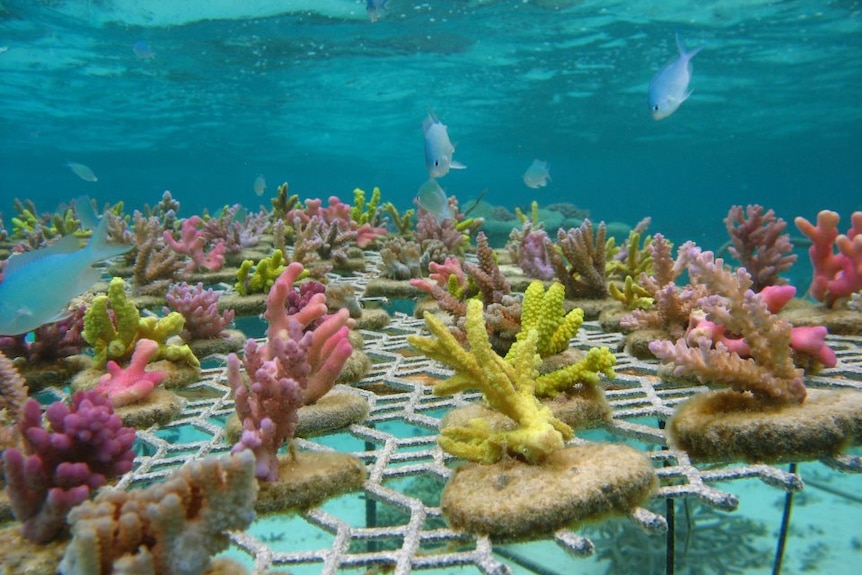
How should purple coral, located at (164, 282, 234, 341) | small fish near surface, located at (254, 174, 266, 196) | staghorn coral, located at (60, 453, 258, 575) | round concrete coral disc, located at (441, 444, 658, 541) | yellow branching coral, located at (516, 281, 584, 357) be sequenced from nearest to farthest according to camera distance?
staghorn coral, located at (60, 453, 258, 575) < round concrete coral disc, located at (441, 444, 658, 541) < yellow branching coral, located at (516, 281, 584, 357) < purple coral, located at (164, 282, 234, 341) < small fish near surface, located at (254, 174, 266, 196)

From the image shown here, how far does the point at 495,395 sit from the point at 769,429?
0.99 m

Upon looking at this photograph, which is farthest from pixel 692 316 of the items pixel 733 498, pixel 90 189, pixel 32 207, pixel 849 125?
pixel 90 189

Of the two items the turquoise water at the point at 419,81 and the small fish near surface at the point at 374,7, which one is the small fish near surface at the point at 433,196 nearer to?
the small fish near surface at the point at 374,7

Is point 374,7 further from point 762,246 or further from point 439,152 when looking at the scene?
point 762,246

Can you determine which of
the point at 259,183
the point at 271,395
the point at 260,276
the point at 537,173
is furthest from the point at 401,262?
the point at 259,183

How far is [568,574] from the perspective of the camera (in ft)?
22.2

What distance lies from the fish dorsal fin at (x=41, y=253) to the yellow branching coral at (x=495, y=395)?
1.76m

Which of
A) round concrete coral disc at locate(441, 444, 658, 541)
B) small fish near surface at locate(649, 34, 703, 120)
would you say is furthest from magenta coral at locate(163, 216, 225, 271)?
round concrete coral disc at locate(441, 444, 658, 541)

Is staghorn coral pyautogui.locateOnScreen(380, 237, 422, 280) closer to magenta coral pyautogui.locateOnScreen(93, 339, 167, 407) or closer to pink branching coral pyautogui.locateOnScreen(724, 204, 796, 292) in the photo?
magenta coral pyautogui.locateOnScreen(93, 339, 167, 407)

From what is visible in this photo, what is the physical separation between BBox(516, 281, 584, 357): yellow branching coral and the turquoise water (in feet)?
47.7

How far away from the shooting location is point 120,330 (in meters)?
3.29

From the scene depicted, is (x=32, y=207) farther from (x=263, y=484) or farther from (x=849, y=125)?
(x=849, y=125)

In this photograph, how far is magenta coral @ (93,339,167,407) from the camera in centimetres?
281

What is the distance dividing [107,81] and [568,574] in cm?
2635
